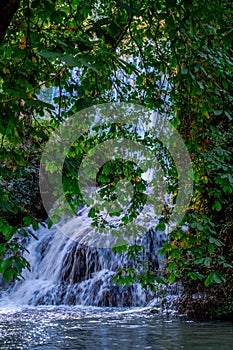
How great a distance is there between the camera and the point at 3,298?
11586 millimetres

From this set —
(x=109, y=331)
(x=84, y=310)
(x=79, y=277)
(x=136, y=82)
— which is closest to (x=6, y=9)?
(x=136, y=82)

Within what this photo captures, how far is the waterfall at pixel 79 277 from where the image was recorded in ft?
31.9

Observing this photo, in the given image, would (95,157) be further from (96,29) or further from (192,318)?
(192,318)

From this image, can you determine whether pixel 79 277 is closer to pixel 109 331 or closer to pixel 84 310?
pixel 84 310

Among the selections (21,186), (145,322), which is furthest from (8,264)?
(21,186)

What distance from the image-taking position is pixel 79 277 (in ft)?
35.6

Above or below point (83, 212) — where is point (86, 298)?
below

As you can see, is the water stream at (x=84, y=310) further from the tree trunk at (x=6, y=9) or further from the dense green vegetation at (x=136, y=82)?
the tree trunk at (x=6, y=9)

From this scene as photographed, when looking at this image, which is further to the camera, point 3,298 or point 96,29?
point 3,298

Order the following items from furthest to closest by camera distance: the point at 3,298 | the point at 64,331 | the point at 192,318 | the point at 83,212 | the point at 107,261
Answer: the point at 83,212 → the point at 3,298 → the point at 107,261 → the point at 192,318 → the point at 64,331

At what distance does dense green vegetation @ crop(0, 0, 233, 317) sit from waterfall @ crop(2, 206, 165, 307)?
Answer: 2.34 meters

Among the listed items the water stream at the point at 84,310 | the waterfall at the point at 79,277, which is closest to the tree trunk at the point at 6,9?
the water stream at the point at 84,310

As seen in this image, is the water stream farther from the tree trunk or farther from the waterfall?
the tree trunk

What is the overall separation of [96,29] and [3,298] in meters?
10.1
